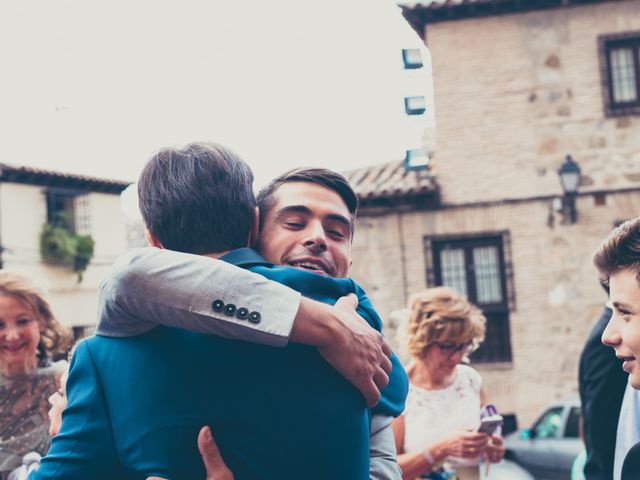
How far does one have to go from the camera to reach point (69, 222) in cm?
2627

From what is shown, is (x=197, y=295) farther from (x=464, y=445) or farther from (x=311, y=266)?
(x=464, y=445)

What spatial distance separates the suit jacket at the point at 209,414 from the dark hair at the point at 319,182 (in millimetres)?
563

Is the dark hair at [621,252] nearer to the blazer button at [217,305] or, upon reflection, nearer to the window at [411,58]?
the blazer button at [217,305]

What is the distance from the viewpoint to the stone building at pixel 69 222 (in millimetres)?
24328

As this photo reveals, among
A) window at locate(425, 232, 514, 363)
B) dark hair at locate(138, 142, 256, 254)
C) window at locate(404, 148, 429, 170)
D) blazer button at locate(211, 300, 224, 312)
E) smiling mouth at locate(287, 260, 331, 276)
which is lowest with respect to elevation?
window at locate(425, 232, 514, 363)

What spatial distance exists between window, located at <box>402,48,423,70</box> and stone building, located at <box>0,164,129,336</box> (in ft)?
38.1

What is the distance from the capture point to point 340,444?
1857mm

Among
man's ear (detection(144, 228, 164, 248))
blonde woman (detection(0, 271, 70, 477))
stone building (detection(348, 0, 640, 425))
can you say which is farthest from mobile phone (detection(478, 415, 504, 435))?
stone building (detection(348, 0, 640, 425))

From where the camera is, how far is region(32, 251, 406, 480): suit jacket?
1.82m

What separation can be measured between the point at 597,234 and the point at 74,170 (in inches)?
634

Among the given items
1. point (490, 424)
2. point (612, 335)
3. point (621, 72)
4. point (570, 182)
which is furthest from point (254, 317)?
point (621, 72)

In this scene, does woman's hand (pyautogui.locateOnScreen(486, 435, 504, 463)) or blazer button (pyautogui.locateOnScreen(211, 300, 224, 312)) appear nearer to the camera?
blazer button (pyautogui.locateOnScreen(211, 300, 224, 312))

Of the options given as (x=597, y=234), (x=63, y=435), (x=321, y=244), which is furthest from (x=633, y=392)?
(x=597, y=234)

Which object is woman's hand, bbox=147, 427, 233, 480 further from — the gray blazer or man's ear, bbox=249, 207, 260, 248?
man's ear, bbox=249, 207, 260, 248
